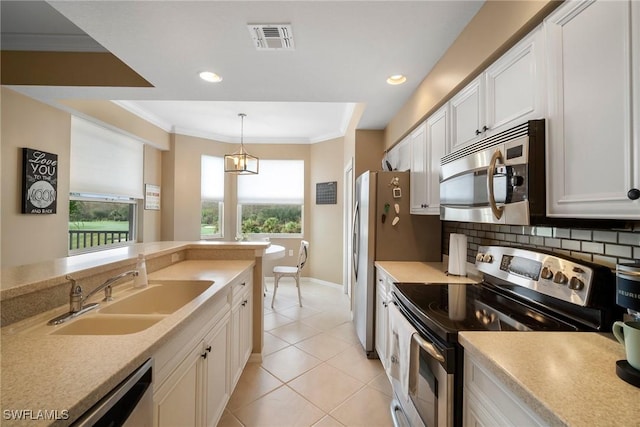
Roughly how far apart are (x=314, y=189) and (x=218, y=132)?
211 centimetres

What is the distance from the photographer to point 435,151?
2020 mm

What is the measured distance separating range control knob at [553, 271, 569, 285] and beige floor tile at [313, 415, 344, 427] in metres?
1.53

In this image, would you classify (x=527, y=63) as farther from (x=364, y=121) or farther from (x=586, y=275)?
(x=364, y=121)

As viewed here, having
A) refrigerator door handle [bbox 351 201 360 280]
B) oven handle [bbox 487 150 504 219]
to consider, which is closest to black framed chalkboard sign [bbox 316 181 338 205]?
refrigerator door handle [bbox 351 201 360 280]

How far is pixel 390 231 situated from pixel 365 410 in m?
1.43

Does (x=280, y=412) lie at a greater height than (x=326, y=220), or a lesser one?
lesser

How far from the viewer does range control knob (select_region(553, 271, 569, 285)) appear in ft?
3.60

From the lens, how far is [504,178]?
3.72 ft

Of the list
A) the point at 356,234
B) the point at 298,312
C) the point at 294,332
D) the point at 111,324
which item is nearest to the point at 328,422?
the point at 294,332

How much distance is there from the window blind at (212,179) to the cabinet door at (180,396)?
4134 millimetres

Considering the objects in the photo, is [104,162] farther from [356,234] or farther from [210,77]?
[356,234]

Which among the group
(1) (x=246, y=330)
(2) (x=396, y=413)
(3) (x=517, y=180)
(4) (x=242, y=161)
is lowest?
(2) (x=396, y=413)

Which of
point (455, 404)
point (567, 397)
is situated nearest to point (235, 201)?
point (455, 404)

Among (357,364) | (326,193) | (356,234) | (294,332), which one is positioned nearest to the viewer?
(357,364)
